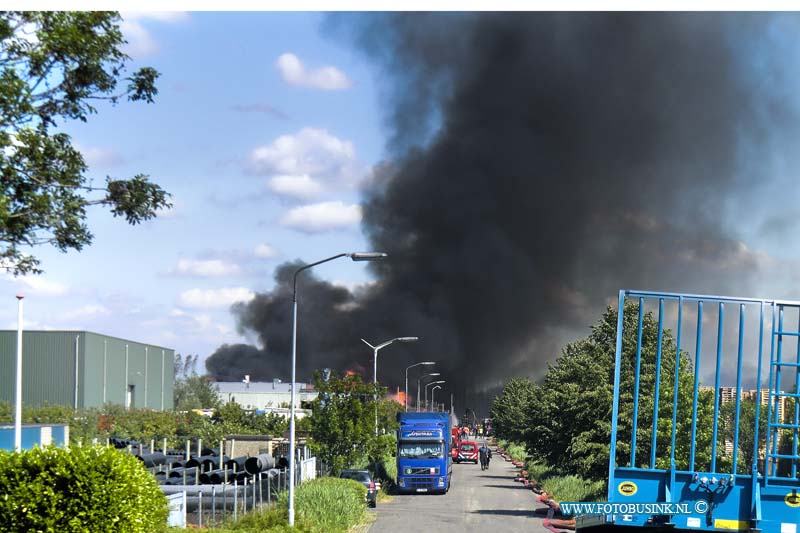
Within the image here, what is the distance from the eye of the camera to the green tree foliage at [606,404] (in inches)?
1055

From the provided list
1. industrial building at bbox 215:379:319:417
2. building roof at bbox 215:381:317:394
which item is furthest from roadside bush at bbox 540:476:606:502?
building roof at bbox 215:381:317:394

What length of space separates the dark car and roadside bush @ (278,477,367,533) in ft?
25.7

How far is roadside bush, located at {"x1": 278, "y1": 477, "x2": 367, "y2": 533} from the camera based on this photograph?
107 feet

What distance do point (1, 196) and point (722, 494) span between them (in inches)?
402

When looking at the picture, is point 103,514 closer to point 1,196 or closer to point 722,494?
point 1,196

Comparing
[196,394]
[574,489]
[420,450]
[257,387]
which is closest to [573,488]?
[574,489]

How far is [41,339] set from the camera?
84000mm

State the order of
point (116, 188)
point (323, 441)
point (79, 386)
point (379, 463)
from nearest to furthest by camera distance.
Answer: point (116, 188) → point (323, 441) → point (379, 463) → point (79, 386)

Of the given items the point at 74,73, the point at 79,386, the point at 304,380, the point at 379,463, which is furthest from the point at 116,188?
A: the point at 304,380

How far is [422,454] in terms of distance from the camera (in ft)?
175

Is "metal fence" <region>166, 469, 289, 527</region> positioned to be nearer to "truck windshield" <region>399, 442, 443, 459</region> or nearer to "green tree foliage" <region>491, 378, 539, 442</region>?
"truck windshield" <region>399, 442, 443, 459</region>

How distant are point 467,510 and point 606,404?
852cm

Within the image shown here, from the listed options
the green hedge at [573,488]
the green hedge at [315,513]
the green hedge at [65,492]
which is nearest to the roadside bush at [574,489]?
the green hedge at [573,488]

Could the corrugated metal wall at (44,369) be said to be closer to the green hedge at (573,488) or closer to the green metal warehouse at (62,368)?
the green metal warehouse at (62,368)
